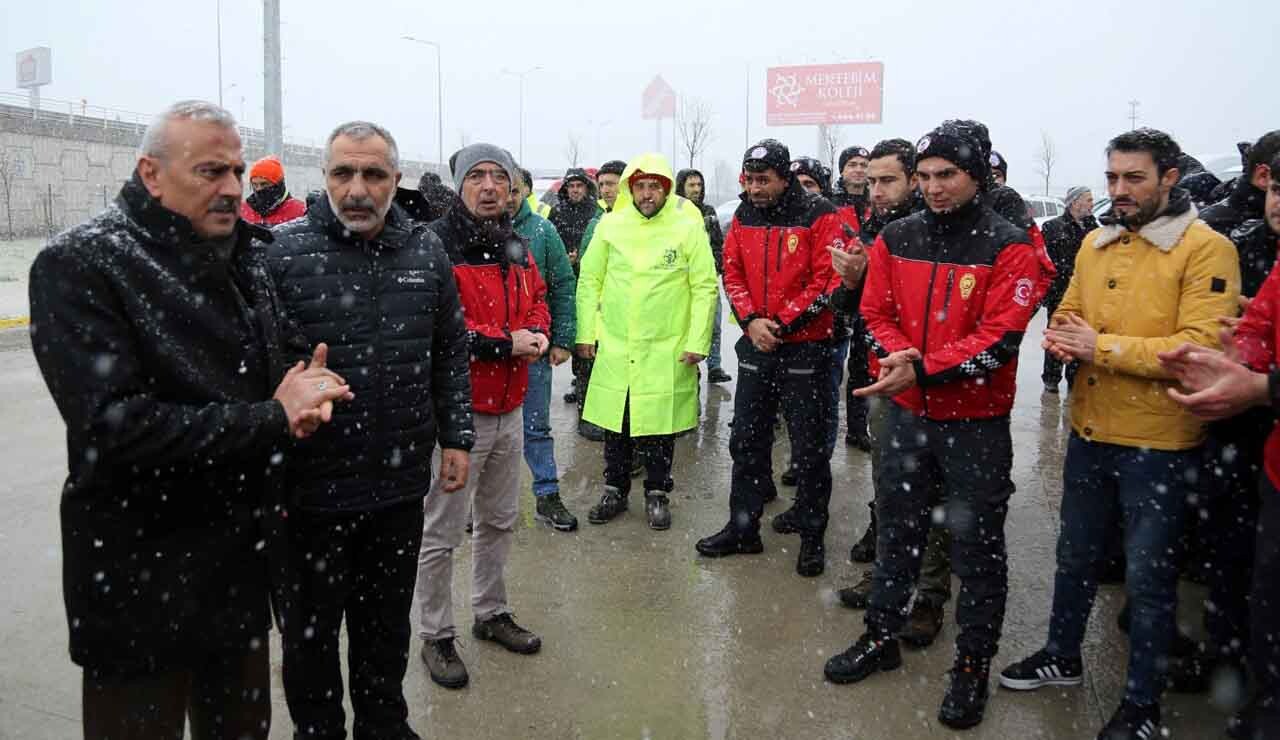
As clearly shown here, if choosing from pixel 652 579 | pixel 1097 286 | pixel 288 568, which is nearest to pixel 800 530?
pixel 652 579

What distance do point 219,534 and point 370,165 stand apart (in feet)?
3.86

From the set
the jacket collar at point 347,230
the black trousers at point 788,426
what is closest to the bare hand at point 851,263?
the black trousers at point 788,426

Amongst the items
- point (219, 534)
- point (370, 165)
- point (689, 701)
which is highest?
point (370, 165)

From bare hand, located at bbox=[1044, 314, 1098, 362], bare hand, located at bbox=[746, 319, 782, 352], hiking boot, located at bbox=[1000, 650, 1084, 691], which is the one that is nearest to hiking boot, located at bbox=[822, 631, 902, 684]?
hiking boot, located at bbox=[1000, 650, 1084, 691]

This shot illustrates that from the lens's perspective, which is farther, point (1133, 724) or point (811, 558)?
point (811, 558)

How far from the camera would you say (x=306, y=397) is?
2.29 meters

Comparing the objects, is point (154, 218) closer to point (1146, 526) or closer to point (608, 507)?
point (1146, 526)

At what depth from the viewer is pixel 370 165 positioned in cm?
281

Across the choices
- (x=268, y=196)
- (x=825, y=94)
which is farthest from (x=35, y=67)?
(x=268, y=196)

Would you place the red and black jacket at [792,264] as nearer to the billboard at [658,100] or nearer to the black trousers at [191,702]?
the black trousers at [191,702]

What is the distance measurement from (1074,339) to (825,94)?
183 feet

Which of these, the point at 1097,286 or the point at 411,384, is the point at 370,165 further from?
the point at 1097,286

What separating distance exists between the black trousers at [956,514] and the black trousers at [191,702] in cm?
→ 233

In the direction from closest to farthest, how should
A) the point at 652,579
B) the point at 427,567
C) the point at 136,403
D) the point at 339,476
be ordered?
the point at 136,403 < the point at 339,476 < the point at 427,567 < the point at 652,579
